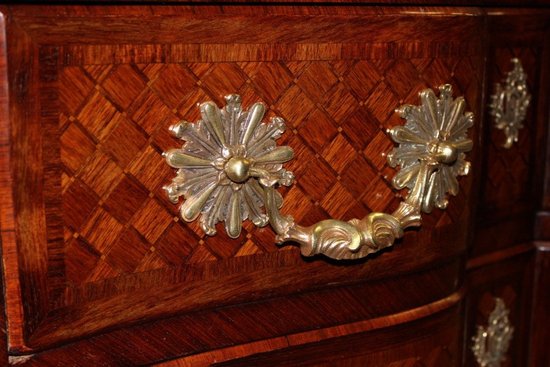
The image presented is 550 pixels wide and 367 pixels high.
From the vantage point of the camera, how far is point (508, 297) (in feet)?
2.79

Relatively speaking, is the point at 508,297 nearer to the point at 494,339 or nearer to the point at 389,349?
the point at 494,339

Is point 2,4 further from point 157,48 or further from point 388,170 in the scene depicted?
point 388,170

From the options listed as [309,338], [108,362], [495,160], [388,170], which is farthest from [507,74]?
[108,362]

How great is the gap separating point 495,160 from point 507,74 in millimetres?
78

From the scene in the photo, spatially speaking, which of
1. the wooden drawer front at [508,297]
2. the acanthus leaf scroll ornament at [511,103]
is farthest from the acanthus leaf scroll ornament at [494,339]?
the acanthus leaf scroll ornament at [511,103]

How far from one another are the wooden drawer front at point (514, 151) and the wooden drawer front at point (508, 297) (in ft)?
0.08

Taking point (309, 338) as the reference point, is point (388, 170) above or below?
above

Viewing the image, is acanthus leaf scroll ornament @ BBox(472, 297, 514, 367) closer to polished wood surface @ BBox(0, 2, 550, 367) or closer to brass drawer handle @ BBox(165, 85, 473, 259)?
polished wood surface @ BBox(0, 2, 550, 367)

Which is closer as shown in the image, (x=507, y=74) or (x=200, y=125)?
(x=200, y=125)

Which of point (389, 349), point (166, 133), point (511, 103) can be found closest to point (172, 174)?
point (166, 133)

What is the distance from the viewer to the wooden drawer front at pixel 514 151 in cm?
74

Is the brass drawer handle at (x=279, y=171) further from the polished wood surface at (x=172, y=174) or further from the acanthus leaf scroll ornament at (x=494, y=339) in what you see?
the acanthus leaf scroll ornament at (x=494, y=339)

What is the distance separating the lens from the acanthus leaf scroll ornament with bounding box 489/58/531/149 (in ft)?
2.47

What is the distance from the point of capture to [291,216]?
59cm
